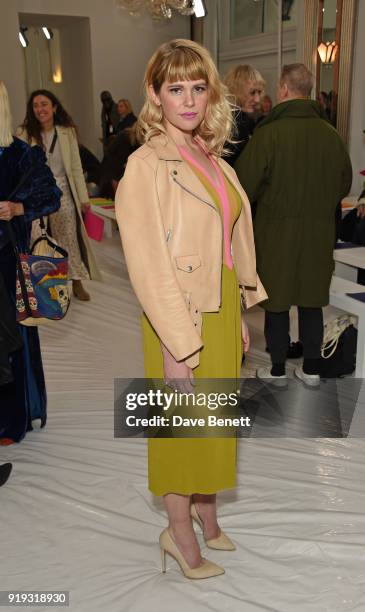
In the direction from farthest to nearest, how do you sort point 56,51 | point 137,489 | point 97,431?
point 56,51, point 97,431, point 137,489

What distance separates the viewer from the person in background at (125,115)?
30.3 ft

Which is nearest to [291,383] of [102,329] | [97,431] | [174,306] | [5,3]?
[97,431]

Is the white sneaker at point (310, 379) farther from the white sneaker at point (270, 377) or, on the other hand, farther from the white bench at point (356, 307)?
the white bench at point (356, 307)

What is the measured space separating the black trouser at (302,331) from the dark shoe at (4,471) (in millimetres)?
1522

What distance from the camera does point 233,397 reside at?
1.85 m

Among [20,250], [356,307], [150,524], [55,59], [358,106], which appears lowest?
[150,524]

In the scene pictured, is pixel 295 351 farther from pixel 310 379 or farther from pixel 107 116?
pixel 107 116

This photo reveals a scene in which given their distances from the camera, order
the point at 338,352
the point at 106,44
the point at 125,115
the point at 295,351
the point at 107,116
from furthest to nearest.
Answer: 1. the point at 106,44
2. the point at 107,116
3. the point at 125,115
4. the point at 295,351
5. the point at 338,352

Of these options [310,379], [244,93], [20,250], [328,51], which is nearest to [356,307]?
[310,379]

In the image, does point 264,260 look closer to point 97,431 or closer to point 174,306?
point 97,431

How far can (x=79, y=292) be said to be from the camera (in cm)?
516

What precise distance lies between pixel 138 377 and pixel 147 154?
88.3 inches

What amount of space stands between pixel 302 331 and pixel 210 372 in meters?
1.73

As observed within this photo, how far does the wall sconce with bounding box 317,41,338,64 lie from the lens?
822 cm
